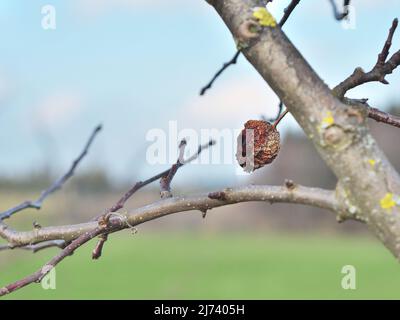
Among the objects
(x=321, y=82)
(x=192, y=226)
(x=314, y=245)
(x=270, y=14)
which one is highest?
(x=192, y=226)

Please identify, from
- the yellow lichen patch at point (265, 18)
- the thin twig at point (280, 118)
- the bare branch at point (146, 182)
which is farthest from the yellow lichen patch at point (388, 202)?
the bare branch at point (146, 182)

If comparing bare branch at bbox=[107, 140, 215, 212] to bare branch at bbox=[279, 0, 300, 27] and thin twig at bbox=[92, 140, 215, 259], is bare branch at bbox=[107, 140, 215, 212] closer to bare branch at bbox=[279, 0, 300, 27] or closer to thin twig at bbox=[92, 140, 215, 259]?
thin twig at bbox=[92, 140, 215, 259]

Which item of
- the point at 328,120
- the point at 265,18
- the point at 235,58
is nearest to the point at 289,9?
the point at 235,58

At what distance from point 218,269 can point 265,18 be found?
112 ft

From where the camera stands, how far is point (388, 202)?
2.79ft

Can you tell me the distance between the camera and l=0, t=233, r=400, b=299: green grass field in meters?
27.0

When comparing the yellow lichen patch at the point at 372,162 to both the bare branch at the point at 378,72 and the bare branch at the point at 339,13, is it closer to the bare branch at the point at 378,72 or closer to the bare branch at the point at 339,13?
the bare branch at the point at 378,72

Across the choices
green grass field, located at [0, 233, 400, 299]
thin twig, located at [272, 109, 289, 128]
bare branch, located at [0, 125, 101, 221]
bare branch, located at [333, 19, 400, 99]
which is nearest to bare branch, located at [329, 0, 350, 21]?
bare branch, located at [333, 19, 400, 99]

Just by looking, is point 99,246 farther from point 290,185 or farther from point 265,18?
point 265,18

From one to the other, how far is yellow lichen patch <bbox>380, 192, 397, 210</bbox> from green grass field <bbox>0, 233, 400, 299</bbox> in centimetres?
2262

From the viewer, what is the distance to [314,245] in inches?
1554
